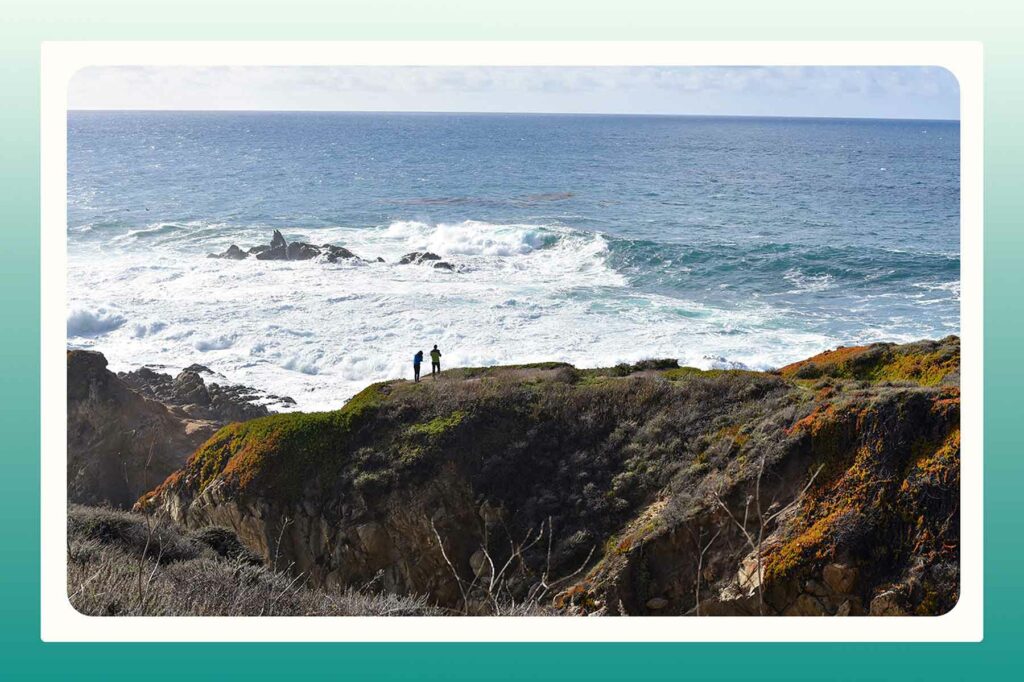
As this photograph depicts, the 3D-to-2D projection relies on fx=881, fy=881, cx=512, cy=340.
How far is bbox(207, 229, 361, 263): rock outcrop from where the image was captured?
22277mm

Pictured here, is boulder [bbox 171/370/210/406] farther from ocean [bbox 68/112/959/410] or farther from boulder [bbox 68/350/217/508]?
boulder [bbox 68/350/217/508]

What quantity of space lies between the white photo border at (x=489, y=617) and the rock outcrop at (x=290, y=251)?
15.0 meters

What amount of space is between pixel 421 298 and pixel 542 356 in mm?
4350

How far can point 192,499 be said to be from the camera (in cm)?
1173

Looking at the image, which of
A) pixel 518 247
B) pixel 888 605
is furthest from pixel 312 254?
pixel 888 605

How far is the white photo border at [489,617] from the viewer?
679 cm

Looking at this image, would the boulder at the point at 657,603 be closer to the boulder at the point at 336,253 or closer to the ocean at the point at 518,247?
the ocean at the point at 518,247

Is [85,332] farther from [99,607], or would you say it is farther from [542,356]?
[99,607]

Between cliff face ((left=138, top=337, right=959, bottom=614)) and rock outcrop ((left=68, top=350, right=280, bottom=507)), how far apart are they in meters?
2.43

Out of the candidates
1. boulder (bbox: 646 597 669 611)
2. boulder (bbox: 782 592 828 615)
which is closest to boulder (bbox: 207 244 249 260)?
boulder (bbox: 646 597 669 611)

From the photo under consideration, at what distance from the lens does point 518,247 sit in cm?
2416

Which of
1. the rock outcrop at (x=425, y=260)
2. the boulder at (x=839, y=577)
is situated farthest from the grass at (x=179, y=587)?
the rock outcrop at (x=425, y=260)

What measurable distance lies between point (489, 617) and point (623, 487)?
3.14m

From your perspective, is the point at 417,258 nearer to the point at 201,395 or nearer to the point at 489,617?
the point at 201,395
